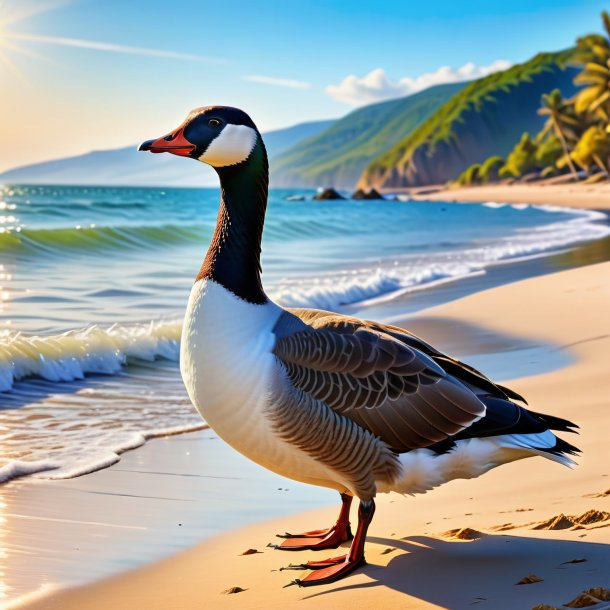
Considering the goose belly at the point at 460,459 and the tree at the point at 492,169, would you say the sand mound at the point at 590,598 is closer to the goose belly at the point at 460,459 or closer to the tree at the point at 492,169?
the goose belly at the point at 460,459

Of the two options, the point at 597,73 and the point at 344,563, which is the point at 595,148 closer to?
the point at 597,73

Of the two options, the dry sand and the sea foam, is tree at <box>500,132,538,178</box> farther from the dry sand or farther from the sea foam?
the dry sand

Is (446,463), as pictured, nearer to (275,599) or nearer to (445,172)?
(275,599)

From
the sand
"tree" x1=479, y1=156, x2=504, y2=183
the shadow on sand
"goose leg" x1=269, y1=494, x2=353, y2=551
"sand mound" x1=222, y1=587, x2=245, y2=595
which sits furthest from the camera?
"tree" x1=479, y1=156, x2=504, y2=183

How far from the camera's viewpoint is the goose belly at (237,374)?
4.16 m

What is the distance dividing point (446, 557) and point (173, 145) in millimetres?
2399

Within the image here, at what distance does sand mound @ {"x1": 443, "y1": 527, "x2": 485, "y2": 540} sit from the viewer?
4451 millimetres

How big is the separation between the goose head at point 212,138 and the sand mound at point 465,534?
84.9 inches

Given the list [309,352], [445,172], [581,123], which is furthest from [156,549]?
[445,172]

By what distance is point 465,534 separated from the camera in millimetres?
4473

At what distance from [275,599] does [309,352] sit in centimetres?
111

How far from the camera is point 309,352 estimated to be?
14.1ft

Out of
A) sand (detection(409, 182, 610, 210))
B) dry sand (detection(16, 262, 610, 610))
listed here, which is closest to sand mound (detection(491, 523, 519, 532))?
dry sand (detection(16, 262, 610, 610))

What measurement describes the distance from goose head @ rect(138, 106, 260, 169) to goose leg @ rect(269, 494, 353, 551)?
192 centimetres
